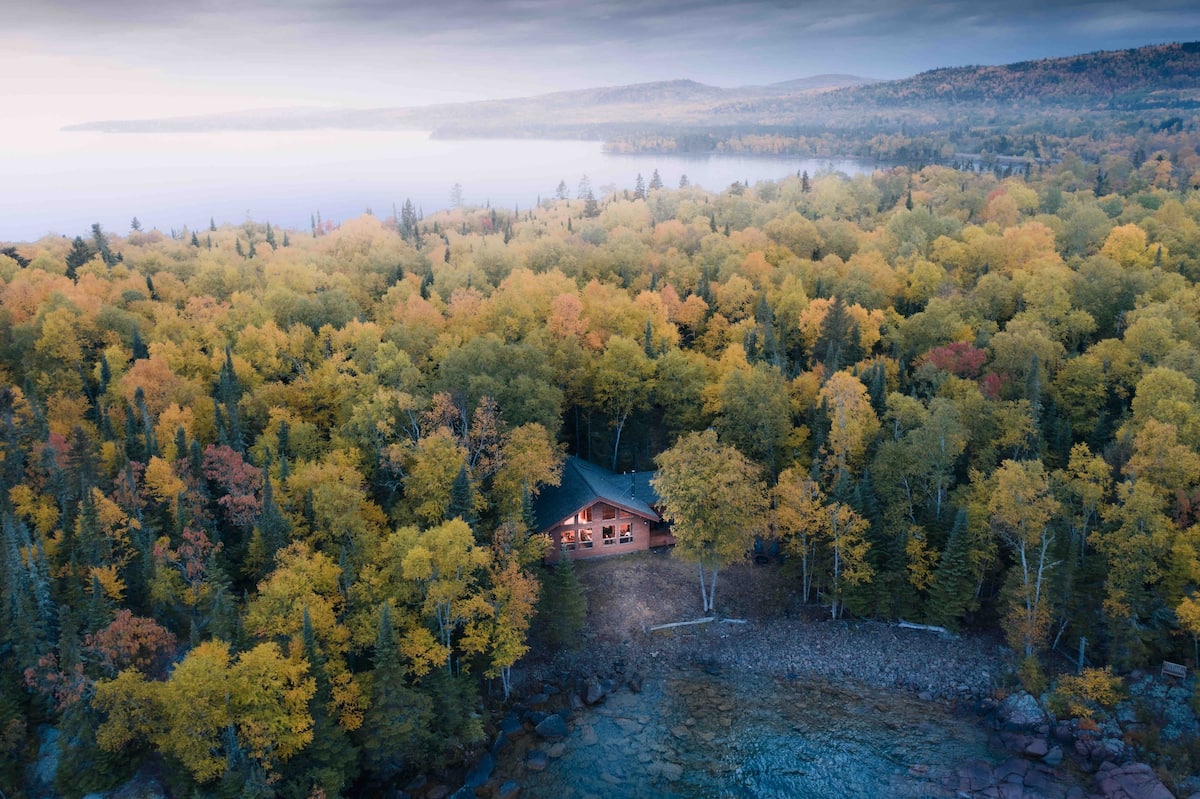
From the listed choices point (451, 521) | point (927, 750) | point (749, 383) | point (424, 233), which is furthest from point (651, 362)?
point (424, 233)

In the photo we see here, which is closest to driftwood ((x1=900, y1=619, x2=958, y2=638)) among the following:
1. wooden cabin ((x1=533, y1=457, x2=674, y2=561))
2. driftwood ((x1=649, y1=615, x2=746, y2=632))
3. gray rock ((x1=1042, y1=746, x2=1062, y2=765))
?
gray rock ((x1=1042, y1=746, x2=1062, y2=765))

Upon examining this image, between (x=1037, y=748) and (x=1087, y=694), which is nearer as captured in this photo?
(x=1037, y=748)

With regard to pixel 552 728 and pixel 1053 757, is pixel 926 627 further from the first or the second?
pixel 552 728

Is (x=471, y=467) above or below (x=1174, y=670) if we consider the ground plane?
above

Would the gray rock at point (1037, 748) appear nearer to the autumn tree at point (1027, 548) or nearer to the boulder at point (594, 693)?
the autumn tree at point (1027, 548)

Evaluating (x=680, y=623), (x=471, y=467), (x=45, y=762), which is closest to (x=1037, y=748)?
(x=680, y=623)

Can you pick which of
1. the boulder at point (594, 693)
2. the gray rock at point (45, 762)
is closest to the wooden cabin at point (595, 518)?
the boulder at point (594, 693)
